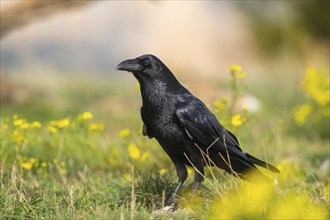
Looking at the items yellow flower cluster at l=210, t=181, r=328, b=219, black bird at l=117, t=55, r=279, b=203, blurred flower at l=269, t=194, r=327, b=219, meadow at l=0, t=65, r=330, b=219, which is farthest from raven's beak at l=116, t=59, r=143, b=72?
blurred flower at l=269, t=194, r=327, b=219

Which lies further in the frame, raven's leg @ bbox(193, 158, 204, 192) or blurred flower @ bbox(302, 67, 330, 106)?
blurred flower @ bbox(302, 67, 330, 106)

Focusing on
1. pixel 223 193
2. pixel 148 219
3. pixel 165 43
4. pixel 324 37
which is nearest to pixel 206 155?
pixel 223 193

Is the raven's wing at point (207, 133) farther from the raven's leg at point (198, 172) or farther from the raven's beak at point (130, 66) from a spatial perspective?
the raven's beak at point (130, 66)

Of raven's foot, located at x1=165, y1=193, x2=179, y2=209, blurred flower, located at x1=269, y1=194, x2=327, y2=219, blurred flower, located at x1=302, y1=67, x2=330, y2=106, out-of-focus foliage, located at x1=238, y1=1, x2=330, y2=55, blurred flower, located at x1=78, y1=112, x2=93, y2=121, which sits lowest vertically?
raven's foot, located at x1=165, y1=193, x2=179, y2=209

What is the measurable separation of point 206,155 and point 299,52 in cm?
1085

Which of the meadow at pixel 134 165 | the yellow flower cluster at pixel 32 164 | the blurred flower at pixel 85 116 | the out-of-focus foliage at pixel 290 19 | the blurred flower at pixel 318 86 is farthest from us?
the out-of-focus foliage at pixel 290 19

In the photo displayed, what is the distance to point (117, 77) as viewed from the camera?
57.8 feet

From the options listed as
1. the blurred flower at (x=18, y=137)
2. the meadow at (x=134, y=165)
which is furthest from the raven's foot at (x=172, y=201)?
the blurred flower at (x=18, y=137)

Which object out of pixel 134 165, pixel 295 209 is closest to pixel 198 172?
pixel 134 165

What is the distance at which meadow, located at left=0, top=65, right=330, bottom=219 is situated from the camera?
420 centimetres

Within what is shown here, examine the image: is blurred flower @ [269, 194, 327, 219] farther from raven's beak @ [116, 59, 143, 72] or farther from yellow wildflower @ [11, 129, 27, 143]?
yellow wildflower @ [11, 129, 27, 143]

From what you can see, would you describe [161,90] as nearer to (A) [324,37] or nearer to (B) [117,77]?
(B) [117,77]

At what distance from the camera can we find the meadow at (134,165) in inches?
165

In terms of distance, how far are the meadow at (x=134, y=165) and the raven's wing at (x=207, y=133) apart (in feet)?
0.57
